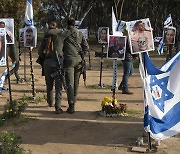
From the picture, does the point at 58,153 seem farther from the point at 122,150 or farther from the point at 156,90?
the point at 156,90

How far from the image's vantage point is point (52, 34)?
8.02 meters

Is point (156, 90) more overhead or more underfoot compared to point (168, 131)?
Result: more overhead

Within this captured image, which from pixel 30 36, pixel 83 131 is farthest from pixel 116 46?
pixel 30 36

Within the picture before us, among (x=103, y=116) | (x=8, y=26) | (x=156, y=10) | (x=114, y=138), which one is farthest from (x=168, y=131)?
(x=156, y=10)

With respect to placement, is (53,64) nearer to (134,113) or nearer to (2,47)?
(2,47)

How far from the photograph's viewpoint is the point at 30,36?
9.64 metres

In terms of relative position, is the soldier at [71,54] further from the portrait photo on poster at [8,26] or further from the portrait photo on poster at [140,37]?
the portrait photo on poster at [140,37]

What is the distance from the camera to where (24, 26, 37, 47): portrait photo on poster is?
31.3ft

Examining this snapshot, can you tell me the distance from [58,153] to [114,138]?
45.2 inches

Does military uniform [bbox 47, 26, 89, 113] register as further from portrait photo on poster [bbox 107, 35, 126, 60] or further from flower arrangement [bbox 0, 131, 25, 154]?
flower arrangement [bbox 0, 131, 25, 154]

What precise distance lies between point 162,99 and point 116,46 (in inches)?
105

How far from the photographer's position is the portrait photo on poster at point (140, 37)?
612 cm

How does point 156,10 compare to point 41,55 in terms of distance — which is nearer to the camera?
point 41,55

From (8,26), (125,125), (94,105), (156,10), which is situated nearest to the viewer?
(125,125)
